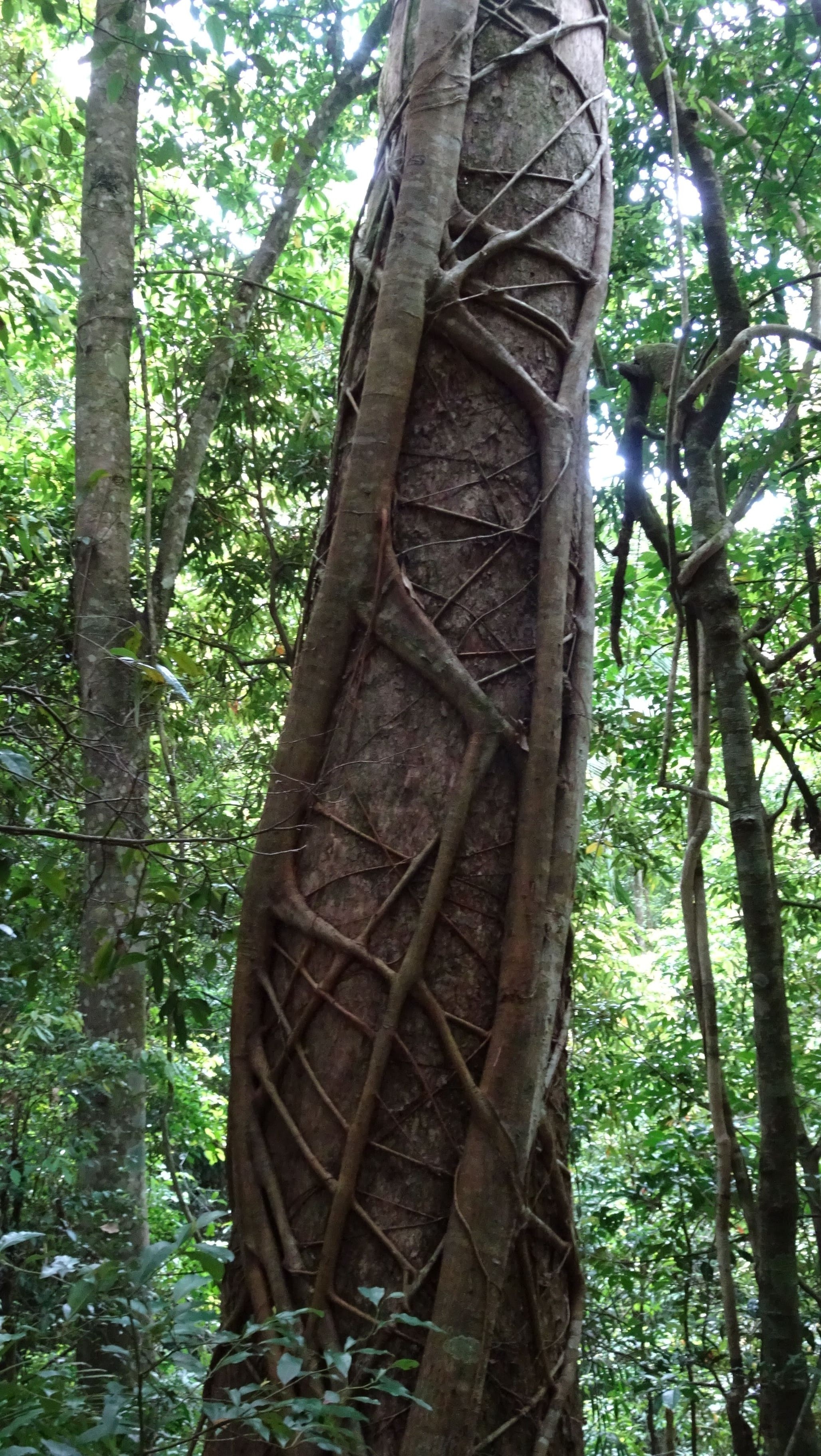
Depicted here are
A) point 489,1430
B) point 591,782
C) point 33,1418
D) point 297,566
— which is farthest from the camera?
point 591,782

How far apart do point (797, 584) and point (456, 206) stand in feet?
6.68

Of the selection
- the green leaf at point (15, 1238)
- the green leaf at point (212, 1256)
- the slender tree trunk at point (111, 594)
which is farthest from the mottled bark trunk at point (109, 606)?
the green leaf at point (212, 1256)

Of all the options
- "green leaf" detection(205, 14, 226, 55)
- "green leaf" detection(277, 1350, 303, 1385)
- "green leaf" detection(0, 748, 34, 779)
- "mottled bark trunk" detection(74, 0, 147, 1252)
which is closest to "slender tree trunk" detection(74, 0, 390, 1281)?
"mottled bark trunk" detection(74, 0, 147, 1252)

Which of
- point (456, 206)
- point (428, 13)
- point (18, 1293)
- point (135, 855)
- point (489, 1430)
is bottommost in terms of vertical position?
point (18, 1293)

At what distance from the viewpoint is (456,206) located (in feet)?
6.19

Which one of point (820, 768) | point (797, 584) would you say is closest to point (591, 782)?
point (820, 768)

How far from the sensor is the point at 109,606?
2908 millimetres

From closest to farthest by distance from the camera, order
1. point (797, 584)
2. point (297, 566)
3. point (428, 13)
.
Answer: point (428, 13)
point (797, 584)
point (297, 566)

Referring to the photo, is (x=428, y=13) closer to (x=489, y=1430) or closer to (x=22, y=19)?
(x=489, y=1430)

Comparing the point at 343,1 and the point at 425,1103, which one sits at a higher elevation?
the point at 343,1

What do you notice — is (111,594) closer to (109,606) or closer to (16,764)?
(109,606)

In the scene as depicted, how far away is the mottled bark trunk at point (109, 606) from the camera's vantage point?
2.62 metres

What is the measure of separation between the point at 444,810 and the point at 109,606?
1691 millimetres

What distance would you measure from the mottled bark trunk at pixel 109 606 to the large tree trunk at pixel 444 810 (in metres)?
0.74
